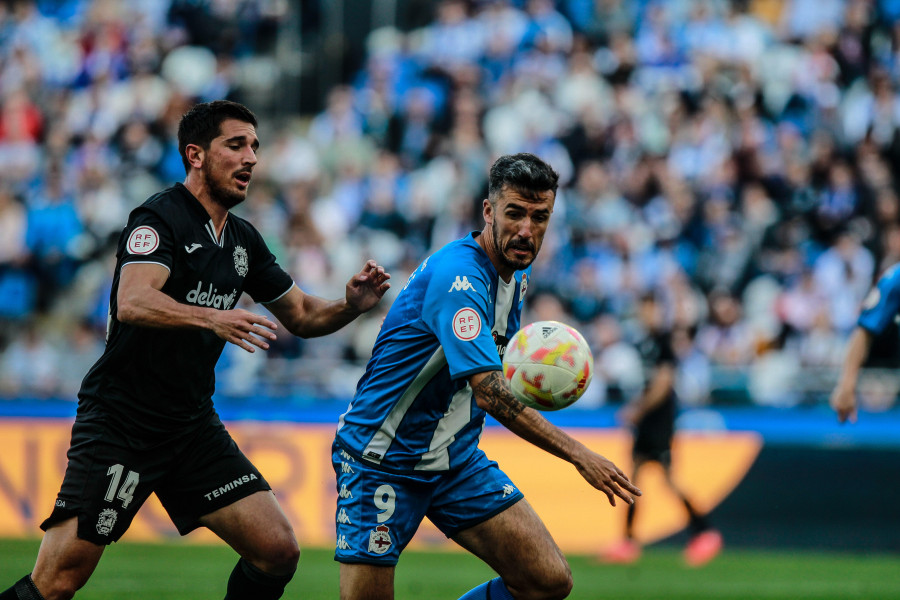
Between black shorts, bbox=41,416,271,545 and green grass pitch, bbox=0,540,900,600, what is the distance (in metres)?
3.26

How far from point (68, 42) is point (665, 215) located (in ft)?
36.3

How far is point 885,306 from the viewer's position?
7.91m

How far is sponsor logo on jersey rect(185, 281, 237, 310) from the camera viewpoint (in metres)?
6.29

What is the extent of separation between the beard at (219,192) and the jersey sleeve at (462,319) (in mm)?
1334

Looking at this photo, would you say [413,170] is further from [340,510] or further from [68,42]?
[340,510]

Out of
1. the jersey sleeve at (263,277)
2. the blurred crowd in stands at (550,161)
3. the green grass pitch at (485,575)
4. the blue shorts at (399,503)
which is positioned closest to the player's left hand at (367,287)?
the jersey sleeve at (263,277)

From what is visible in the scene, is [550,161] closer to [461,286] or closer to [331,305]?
[331,305]

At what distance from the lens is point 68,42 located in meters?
20.6

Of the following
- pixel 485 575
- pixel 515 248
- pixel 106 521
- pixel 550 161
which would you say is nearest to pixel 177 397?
pixel 106 521

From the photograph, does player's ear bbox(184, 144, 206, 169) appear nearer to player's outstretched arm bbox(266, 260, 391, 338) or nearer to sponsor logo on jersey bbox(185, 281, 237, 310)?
sponsor logo on jersey bbox(185, 281, 237, 310)

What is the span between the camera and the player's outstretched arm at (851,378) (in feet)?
25.6

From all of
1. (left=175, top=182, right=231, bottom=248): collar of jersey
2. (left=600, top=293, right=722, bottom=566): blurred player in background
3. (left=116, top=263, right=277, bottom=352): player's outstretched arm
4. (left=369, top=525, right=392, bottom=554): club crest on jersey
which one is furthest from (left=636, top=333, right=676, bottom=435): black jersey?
(left=116, top=263, right=277, bottom=352): player's outstretched arm

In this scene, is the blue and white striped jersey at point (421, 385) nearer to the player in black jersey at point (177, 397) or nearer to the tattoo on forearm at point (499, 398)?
the tattoo on forearm at point (499, 398)

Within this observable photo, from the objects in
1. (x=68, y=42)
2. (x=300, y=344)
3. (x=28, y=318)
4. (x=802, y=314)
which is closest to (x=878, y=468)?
(x=802, y=314)
